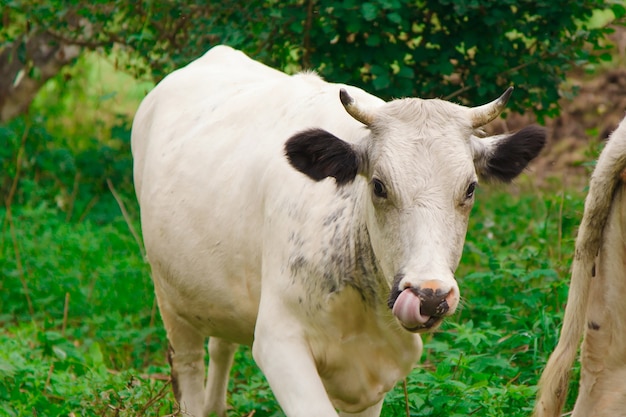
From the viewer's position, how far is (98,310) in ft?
24.1

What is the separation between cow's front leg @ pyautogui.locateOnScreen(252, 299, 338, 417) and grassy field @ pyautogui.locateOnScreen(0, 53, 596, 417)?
0.65m

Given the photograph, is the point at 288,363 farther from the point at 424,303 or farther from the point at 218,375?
the point at 218,375

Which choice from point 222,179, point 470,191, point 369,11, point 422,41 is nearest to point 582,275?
point 470,191

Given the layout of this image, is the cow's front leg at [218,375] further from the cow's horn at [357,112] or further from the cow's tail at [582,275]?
the cow's horn at [357,112]

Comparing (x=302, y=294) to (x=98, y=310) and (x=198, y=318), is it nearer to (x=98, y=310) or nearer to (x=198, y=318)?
(x=198, y=318)

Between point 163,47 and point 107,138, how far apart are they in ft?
9.44

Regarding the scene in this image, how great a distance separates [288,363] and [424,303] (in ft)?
2.68

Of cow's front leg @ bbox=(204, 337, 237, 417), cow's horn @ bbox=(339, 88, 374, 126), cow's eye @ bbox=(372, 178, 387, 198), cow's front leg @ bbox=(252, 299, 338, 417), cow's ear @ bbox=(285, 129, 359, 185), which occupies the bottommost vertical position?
cow's front leg @ bbox=(204, 337, 237, 417)

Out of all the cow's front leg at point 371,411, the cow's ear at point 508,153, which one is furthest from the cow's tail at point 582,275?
the cow's front leg at point 371,411

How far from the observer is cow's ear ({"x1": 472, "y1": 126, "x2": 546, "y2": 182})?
160 inches

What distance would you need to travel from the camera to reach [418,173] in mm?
3773

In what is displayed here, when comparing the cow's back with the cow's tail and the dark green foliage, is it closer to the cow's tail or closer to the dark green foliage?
the cow's tail

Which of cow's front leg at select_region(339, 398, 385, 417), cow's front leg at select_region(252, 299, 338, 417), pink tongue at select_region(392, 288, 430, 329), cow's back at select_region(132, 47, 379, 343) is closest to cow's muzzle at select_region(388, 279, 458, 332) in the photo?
pink tongue at select_region(392, 288, 430, 329)

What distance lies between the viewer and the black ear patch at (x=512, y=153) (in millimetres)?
4074
